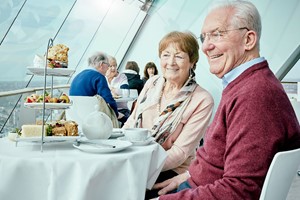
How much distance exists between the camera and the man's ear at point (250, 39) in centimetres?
123

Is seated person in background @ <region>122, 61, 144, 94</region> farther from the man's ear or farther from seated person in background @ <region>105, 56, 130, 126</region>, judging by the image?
the man's ear

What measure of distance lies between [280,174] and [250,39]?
503 millimetres

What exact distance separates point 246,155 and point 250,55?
0.42m

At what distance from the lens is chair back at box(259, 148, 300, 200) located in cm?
94

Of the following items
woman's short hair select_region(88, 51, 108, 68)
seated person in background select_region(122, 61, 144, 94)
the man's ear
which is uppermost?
the man's ear

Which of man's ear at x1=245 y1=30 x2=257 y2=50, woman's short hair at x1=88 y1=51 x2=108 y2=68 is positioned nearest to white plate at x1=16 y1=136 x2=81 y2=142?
man's ear at x1=245 y1=30 x2=257 y2=50

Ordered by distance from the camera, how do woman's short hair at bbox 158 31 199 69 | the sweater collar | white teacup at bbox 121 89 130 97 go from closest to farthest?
the sweater collar, woman's short hair at bbox 158 31 199 69, white teacup at bbox 121 89 130 97

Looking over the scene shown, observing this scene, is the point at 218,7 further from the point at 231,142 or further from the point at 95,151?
the point at 95,151

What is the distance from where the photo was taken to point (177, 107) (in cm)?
194

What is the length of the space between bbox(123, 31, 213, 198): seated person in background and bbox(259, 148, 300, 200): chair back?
0.84 m

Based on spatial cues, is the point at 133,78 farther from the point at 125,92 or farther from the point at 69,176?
the point at 69,176

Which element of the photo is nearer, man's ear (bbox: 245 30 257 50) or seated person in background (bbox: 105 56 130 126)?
man's ear (bbox: 245 30 257 50)

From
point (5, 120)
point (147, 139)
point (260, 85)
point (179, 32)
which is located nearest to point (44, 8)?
point (5, 120)

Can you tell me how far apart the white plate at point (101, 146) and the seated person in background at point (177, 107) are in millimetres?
438
